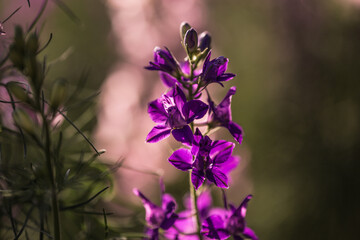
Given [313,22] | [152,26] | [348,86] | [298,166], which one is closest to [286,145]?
[298,166]

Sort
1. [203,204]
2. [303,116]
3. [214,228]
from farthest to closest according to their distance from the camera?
[303,116] < [203,204] < [214,228]

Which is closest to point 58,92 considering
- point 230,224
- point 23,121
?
point 23,121

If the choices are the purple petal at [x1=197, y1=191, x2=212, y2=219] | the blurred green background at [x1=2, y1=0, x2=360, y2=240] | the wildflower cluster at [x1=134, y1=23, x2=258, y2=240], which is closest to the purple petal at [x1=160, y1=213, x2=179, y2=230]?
the wildflower cluster at [x1=134, y1=23, x2=258, y2=240]

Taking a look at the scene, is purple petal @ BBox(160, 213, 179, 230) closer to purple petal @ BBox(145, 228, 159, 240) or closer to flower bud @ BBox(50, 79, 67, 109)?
purple petal @ BBox(145, 228, 159, 240)

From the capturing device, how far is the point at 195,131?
1.53 ft

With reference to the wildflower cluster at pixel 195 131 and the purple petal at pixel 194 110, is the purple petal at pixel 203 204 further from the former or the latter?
the purple petal at pixel 194 110

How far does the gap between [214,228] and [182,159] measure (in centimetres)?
8

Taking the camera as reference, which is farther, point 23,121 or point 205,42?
point 205,42

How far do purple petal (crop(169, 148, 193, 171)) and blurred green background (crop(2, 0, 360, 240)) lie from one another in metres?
0.77

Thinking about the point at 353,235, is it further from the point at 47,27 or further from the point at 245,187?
the point at 47,27

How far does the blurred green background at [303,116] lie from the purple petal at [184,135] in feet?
2.56

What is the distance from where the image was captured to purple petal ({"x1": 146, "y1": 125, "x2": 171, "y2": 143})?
18.9 inches

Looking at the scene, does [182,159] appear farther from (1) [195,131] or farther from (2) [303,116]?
(2) [303,116]

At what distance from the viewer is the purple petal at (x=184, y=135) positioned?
0.46 m
